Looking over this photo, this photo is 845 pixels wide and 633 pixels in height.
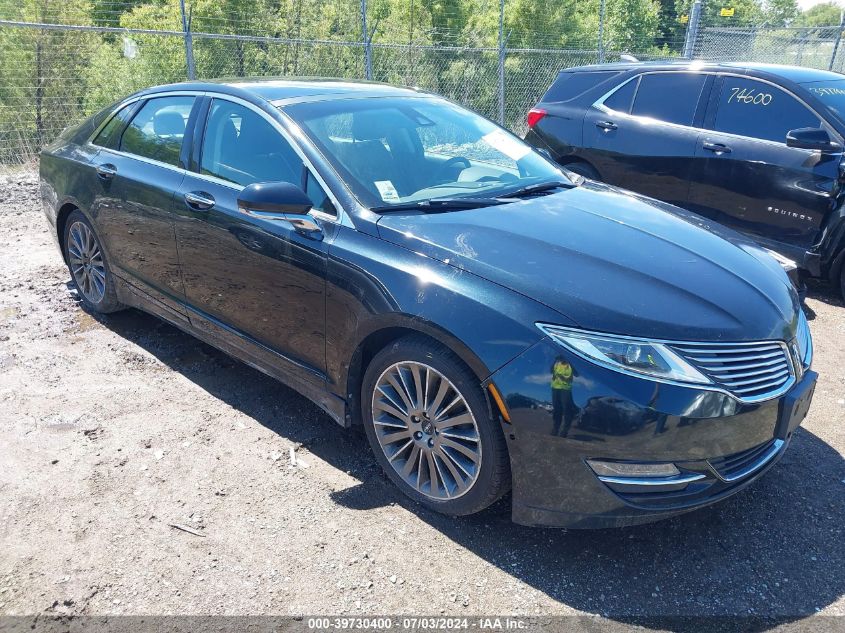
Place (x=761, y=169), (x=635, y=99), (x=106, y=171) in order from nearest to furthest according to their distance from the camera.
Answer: (x=106, y=171)
(x=761, y=169)
(x=635, y=99)

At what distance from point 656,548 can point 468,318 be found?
1.23 meters

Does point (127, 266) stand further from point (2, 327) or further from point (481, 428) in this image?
point (481, 428)

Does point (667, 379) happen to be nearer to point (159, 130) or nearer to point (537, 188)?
point (537, 188)

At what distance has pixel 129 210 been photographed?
4.25 meters

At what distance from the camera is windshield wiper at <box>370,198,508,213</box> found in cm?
310

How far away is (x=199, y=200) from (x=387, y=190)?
1.14 metres

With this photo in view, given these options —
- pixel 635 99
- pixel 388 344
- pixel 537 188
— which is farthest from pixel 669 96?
pixel 388 344

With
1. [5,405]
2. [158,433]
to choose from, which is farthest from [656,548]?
[5,405]

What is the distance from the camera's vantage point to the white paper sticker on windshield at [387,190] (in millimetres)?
3162

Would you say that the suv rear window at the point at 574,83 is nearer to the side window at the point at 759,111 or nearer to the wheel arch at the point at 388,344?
the side window at the point at 759,111

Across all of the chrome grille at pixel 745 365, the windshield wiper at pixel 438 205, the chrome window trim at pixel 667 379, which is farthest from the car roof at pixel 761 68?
the chrome window trim at pixel 667 379

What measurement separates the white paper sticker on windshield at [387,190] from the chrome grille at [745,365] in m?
1.41

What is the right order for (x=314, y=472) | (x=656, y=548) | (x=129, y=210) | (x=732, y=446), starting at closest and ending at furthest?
(x=732, y=446), (x=656, y=548), (x=314, y=472), (x=129, y=210)

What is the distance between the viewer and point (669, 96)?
626 centimetres
